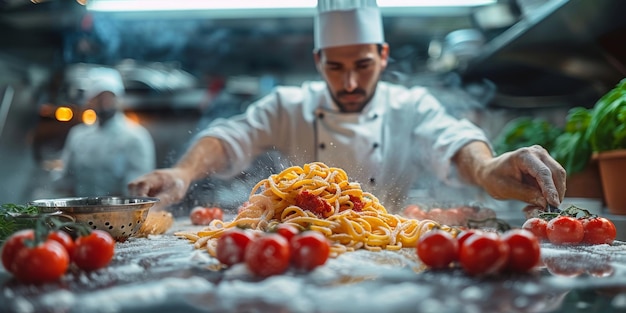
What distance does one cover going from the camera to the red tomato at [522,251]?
1512 millimetres

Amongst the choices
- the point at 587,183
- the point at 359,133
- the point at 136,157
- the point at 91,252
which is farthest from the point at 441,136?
the point at 136,157

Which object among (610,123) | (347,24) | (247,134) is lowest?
(610,123)

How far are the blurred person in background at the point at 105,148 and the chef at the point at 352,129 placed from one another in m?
2.44

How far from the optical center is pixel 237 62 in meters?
6.50

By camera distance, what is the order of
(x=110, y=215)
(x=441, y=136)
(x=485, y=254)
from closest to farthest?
(x=485, y=254) → (x=110, y=215) → (x=441, y=136)

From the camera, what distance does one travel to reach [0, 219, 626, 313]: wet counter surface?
4.06 ft

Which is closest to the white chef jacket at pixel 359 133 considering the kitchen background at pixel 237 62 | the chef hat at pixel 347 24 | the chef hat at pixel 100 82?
the kitchen background at pixel 237 62

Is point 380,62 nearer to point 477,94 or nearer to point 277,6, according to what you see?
point 277,6

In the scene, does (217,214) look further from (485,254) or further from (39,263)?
(485,254)

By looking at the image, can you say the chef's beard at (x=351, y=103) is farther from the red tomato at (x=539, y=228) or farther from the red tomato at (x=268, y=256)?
the red tomato at (x=268, y=256)

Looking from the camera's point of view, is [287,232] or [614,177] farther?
[614,177]

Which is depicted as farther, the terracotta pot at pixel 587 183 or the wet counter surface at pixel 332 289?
the terracotta pot at pixel 587 183

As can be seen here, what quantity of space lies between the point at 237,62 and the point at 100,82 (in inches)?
62.1

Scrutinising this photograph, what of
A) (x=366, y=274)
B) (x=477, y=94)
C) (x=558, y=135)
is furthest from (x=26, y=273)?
(x=477, y=94)
